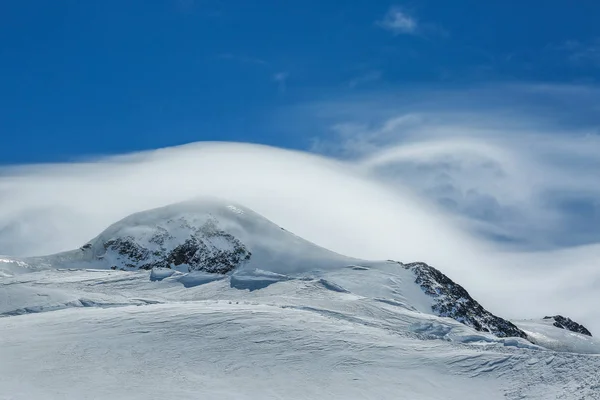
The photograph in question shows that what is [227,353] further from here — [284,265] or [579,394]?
[284,265]

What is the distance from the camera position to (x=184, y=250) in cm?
15012

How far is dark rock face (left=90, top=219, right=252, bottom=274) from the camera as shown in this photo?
147 m

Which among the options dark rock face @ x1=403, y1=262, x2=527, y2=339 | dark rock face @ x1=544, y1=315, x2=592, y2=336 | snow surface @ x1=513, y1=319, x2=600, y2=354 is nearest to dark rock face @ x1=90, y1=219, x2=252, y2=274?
dark rock face @ x1=403, y1=262, x2=527, y2=339

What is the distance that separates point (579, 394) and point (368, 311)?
4483 centimetres

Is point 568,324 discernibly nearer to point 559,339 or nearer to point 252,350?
point 559,339

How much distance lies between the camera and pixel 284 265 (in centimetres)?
13962

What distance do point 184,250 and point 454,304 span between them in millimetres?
50330

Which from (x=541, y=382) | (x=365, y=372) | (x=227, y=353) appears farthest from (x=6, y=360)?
(x=541, y=382)

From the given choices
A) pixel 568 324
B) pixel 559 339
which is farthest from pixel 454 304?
pixel 568 324

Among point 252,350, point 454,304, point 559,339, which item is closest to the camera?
point 252,350

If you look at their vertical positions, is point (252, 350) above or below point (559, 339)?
below

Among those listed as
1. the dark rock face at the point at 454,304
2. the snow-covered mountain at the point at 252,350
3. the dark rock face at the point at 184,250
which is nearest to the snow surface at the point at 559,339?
the dark rock face at the point at 454,304

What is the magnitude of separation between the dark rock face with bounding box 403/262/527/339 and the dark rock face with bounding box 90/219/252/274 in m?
32.4

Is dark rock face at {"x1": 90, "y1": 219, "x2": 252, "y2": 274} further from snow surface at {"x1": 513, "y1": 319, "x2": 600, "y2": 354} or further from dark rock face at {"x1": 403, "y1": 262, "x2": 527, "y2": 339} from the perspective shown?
snow surface at {"x1": 513, "y1": 319, "x2": 600, "y2": 354}
